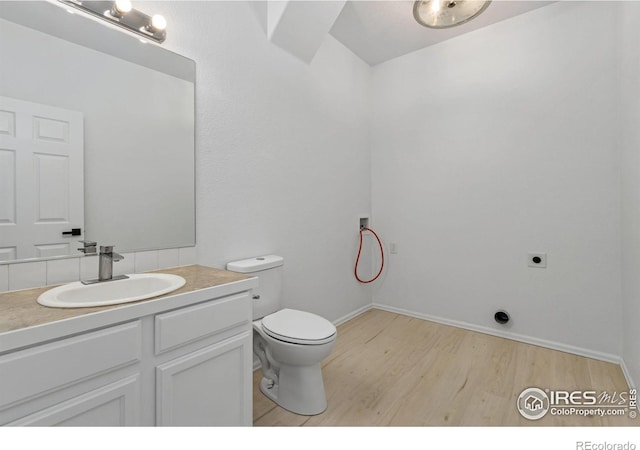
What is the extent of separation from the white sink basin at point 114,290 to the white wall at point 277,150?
0.38 meters

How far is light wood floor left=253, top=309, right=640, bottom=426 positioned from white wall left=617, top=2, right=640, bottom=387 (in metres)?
0.31

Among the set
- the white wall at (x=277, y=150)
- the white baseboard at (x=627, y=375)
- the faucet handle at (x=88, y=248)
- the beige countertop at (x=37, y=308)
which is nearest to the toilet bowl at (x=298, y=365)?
the beige countertop at (x=37, y=308)

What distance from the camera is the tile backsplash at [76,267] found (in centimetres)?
116

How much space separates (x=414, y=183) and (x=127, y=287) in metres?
2.55

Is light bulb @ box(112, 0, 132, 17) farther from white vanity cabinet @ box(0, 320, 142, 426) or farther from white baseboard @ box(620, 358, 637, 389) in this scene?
white baseboard @ box(620, 358, 637, 389)

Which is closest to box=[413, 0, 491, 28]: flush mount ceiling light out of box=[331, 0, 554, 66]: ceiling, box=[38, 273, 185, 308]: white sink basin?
box=[331, 0, 554, 66]: ceiling

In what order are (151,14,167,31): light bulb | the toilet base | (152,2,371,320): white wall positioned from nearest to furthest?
(151,14,167,31): light bulb < the toilet base < (152,2,371,320): white wall

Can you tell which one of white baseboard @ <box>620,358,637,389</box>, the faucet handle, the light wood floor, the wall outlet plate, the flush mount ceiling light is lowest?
the light wood floor

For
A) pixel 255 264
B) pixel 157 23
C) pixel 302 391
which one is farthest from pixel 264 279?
pixel 157 23

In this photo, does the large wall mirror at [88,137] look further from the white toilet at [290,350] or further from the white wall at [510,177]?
the white wall at [510,177]

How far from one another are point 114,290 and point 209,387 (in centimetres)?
60

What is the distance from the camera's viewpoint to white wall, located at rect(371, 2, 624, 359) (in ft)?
6.93

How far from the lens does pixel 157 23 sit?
4.75 ft
